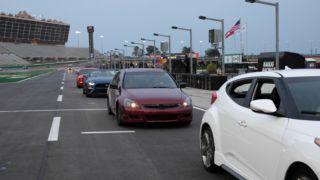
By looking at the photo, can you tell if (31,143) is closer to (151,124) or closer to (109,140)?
(109,140)

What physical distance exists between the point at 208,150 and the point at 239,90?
98cm

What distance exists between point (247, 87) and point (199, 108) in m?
10.3

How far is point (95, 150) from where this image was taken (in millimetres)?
8711

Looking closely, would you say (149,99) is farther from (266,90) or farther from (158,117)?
(266,90)

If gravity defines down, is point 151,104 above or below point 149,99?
below

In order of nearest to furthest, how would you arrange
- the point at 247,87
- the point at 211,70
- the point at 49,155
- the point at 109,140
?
1. the point at 247,87
2. the point at 49,155
3. the point at 109,140
4. the point at 211,70

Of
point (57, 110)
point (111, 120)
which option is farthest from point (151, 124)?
point (57, 110)

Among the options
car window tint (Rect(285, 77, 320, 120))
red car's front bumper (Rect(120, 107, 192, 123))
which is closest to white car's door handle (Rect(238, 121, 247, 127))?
car window tint (Rect(285, 77, 320, 120))

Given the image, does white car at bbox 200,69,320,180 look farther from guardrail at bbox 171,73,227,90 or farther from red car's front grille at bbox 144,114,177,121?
guardrail at bbox 171,73,227,90

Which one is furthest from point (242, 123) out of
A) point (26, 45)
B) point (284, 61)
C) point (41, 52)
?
point (26, 45)

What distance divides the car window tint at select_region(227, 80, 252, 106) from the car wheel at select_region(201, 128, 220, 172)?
684mm

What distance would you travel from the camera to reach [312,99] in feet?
16.1

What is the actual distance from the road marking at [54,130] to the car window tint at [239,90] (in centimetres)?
463

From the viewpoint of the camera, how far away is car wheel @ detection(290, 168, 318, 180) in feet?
13.4
